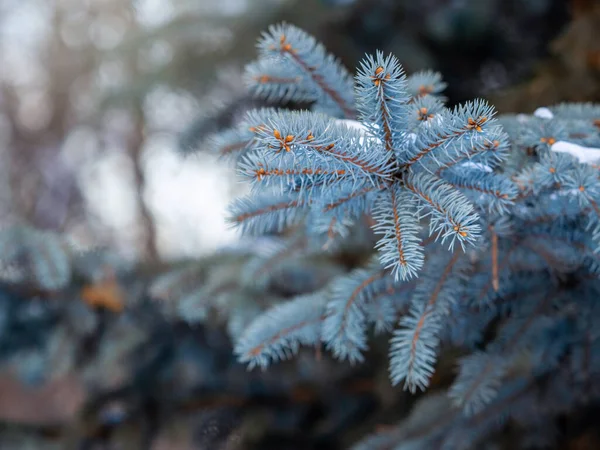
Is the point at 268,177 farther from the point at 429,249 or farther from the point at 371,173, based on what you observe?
the point at 429,249

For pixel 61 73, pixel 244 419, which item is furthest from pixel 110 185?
pixel 244 419

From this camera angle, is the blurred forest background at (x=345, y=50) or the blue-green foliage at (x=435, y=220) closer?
the blue-green foliage at (x=435, y=220)

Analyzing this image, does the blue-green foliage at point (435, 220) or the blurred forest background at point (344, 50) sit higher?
the blurred forest background at point (344, 50)

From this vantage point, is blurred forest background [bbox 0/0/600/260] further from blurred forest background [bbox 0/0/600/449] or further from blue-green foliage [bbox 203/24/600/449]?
blue-green foliage [bbox 203/24/600/449]

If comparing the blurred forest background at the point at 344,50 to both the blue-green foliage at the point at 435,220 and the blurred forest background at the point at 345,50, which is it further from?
the blue-green foliage at the point at 435,220

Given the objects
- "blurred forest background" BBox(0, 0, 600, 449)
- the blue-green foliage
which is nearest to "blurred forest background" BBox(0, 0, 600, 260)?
"blurred forest background" BBox(0, 0, 600, 449)

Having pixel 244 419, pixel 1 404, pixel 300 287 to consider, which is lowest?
pixel 244 419

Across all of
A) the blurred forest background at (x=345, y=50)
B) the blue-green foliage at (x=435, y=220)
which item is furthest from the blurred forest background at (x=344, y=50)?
the blue-green foliage at (x=435, y=220)

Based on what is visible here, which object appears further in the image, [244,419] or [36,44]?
[36,44]

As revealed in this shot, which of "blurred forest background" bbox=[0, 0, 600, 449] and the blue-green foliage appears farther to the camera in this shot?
"blurred forest background" bbox=[0, 0, 600, 449]
